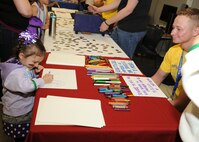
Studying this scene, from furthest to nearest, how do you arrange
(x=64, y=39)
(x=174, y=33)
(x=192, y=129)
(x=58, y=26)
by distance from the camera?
(x=58, y=26), (x=64, y=39), (x=174, y=33), (x=192, y=129)

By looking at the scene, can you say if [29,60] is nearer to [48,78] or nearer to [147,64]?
[48,78]

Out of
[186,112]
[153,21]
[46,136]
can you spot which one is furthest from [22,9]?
[153,21]

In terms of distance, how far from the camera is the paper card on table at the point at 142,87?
1.18m

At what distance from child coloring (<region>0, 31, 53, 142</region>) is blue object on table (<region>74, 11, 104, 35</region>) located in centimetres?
85

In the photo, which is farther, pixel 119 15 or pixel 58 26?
pixel 58 26

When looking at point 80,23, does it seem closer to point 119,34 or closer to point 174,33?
point 119,34

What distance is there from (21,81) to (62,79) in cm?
22

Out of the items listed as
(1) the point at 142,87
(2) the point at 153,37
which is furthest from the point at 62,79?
(2) the point at 153,37

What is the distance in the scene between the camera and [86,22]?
2029mm

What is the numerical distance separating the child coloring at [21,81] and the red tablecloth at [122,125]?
4.2 inches

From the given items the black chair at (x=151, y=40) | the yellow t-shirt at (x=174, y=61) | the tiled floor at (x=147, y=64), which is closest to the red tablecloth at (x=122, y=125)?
the yellow t-shirt at (x=174, y=61)

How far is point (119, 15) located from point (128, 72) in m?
0.71

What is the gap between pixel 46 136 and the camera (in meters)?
0.79

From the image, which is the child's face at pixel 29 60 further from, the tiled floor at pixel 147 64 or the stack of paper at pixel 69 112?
the tiled floor at pixel 147 64
